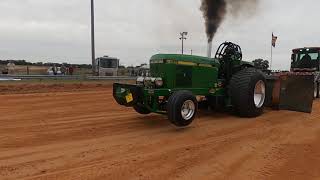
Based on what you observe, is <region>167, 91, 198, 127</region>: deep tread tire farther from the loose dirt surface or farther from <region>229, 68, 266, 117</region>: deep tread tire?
<region>229, 68, 266, 117</region>: deep tread tire

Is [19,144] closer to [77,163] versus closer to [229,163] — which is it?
[77,163]

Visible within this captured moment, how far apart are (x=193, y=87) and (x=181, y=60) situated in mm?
743

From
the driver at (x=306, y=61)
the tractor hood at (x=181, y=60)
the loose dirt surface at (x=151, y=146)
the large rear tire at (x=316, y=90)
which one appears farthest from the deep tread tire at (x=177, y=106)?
the driver at (x=306, y=61)

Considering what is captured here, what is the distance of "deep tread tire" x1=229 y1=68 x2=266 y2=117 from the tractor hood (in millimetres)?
857

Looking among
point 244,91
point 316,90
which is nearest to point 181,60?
point 244,91

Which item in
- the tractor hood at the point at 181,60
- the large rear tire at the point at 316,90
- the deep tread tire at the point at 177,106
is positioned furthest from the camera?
the large rear tire at the point at 316,90

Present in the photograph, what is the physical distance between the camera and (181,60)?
9.77m

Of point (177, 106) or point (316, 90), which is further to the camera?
point (316, 90)

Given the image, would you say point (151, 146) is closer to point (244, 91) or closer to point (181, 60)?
point (181, 60)

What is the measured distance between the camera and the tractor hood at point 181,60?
9.62m

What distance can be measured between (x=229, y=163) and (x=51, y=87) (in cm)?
1530

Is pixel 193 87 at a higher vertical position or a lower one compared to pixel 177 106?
higher

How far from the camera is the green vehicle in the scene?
8.96 metres

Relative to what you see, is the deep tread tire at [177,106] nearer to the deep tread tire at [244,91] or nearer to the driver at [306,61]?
the deep tread tire at [244,91]
